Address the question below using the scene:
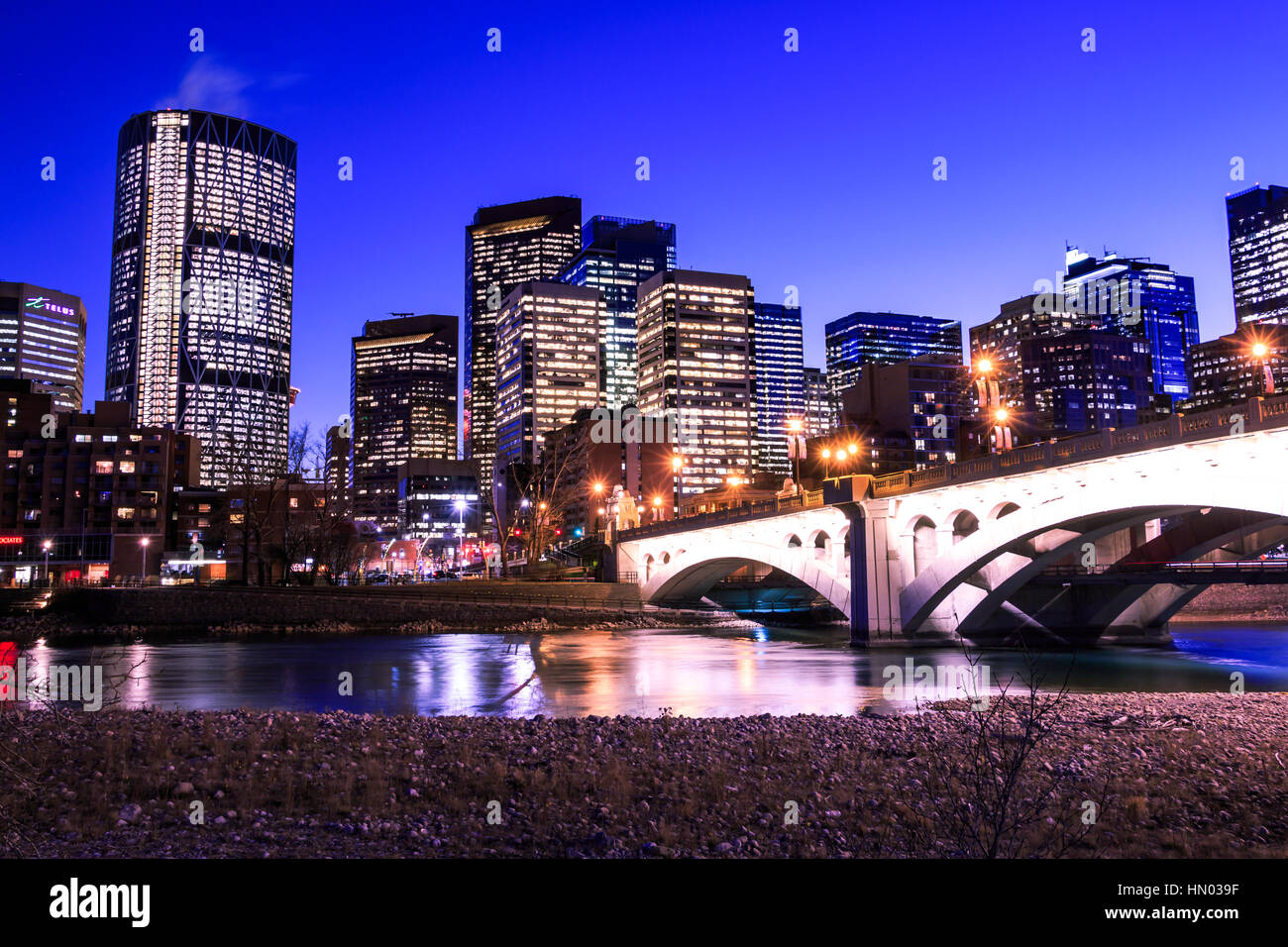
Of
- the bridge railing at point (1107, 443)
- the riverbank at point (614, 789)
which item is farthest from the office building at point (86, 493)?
the riverbank at point (614, 789)

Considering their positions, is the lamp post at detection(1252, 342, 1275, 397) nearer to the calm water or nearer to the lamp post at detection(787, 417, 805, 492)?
the calm water

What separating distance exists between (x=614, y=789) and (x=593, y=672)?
26.1m

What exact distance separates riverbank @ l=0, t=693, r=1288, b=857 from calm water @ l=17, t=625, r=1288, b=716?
27.2ft

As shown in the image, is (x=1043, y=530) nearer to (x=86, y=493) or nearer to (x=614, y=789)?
(x=614, y=789)

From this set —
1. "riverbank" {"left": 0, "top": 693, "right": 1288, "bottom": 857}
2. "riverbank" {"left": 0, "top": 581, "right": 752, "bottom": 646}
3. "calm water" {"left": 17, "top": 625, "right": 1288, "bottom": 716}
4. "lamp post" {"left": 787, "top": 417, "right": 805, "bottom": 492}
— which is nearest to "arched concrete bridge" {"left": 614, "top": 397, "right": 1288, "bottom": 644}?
"lamp post" {"left": 787, "top": 417, "right": 805, "bottom": 492}

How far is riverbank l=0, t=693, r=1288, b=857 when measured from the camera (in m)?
10.4

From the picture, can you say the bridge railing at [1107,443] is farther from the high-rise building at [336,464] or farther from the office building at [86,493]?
the office building at [86,493]

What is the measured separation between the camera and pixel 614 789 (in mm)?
12984

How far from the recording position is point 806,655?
46188 mm

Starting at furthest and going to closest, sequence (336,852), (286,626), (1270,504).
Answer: (286,626)
(1270,504)
(336,852)

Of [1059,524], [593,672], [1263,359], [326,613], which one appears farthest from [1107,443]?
[326,613]
